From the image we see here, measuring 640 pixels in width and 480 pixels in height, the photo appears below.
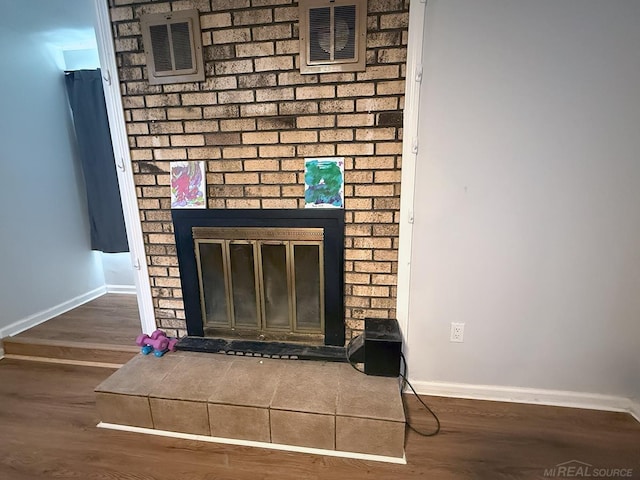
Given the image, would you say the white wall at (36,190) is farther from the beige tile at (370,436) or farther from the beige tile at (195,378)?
the beige tile at (370,436)

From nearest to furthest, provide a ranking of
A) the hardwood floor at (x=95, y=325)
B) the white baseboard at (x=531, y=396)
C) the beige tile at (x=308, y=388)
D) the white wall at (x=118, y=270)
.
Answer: the beige tile at (x=308, y=388) < the white baseboard at (x=531, y=396) < the hardwood floor at (x=95, y=325) < the white wall at (x=118, y=270)

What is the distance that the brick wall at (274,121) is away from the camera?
1492 mm

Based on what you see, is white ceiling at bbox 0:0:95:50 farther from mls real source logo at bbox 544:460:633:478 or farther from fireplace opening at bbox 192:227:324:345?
mls real source logo at bbox 544:460:633:478

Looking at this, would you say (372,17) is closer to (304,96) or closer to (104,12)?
(304,96)

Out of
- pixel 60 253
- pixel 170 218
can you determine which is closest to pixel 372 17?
pixel 170 218

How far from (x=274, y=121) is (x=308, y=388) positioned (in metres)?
1.40

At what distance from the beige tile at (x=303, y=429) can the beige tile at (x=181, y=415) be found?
36cm

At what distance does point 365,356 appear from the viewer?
158 centimetres

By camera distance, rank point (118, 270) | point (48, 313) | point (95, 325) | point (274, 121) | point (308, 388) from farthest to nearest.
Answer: point (118, 270)
point (48, 313)
point (95, 325)
point (274, 121)
point (308, 388)

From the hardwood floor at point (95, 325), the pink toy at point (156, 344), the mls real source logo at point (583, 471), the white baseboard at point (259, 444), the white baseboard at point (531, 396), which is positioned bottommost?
the white baseboard at point (259, 444)

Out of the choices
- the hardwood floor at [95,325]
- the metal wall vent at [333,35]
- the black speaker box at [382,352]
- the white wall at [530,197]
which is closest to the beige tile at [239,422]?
the black speaker box at [382,352]

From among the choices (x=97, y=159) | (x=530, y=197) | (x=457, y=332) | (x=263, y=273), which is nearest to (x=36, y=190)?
(x=97, y=159)

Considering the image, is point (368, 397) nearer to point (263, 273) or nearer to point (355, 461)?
point (355, 461)

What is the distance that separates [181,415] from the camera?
147 cm
